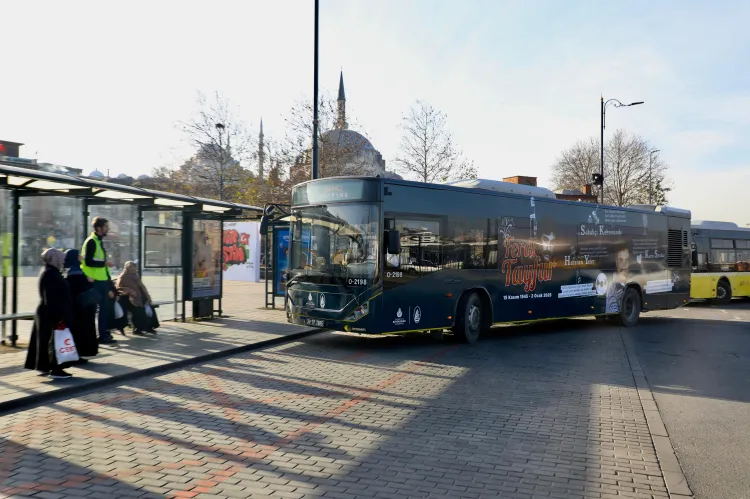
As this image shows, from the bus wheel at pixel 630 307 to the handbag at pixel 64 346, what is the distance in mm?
13877

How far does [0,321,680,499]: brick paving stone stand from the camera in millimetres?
5188

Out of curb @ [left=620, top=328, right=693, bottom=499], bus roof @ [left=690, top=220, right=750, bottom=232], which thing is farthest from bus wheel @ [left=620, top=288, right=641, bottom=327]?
bus roof @ [left=690, top=220, right=750, bottom=232]

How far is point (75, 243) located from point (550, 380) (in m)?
8.93

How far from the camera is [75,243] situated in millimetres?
12789

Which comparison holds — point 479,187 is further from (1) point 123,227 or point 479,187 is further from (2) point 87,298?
(2) point 87,298

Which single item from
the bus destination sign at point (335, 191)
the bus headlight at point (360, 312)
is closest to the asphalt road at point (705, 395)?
the bus headlight at point (360, 312)

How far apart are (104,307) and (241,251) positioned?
20.6m

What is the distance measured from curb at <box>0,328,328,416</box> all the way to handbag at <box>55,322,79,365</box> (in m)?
0.44

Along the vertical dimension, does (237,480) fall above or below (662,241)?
below

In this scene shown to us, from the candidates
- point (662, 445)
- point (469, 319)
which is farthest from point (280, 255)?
point (662, 445)

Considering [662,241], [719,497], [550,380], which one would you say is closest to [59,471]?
[719,497]

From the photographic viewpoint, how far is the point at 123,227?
14258mm

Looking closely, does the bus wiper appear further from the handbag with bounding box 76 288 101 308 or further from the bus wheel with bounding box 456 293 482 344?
the handbag with bounding box 76 288 101 308

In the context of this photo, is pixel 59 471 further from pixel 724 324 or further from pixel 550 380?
pixel 724 324
